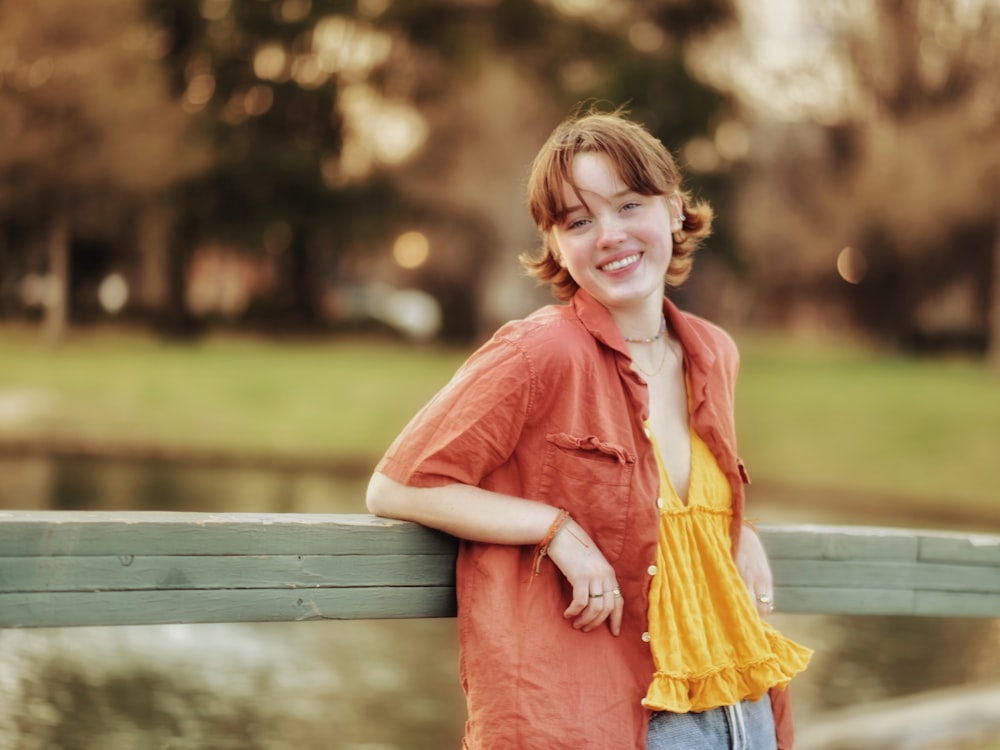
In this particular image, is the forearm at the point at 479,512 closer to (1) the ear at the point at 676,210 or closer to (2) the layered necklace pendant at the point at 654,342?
(2) the layered necklace pendant at the point at 654,342

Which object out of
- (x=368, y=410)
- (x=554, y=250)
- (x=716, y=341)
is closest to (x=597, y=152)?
(x=554, y=250)

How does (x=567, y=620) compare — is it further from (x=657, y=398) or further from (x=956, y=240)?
(x=956, y=240)

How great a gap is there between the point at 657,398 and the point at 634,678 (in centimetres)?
51

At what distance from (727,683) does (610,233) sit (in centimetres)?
81

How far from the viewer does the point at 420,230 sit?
26375mm

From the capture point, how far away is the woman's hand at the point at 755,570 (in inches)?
88.3

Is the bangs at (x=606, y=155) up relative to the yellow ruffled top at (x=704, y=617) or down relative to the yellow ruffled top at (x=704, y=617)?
up

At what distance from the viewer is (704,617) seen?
2.10m

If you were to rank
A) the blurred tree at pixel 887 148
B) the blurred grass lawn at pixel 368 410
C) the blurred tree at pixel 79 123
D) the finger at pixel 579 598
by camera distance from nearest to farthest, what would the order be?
1. the finger at pixel 579 598
2. the blurred grass lawn at pixel 368 410
3. the blurred tree at pixel 79 123
4. the blurred tree at pixel 887 148

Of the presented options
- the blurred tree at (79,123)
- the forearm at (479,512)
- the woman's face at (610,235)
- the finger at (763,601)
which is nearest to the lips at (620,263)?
the woman's face at (610,235)

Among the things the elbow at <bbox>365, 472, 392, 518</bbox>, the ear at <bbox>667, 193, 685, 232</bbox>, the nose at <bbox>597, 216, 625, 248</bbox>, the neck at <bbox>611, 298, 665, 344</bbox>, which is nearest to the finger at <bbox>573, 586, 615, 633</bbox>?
the elbow at <bbox>365, 472, 392, 518</bbox>

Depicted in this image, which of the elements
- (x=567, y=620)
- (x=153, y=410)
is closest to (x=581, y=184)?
(x=567, y=620)

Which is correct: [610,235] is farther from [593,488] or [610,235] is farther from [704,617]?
[704,617]

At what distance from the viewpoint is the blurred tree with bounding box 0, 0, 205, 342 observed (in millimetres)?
19125
